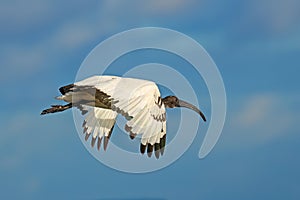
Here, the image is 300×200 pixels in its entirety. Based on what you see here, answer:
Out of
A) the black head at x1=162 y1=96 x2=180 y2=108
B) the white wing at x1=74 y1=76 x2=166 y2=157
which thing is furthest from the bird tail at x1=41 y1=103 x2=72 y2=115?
the white wing at x1=74 y1=76 x2=166 y2=157

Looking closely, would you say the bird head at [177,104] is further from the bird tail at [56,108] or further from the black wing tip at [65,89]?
the bird tail at [56,108]

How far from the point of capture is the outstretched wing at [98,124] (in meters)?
23.4

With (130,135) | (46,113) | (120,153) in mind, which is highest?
(46,113)

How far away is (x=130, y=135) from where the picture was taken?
1789 cm

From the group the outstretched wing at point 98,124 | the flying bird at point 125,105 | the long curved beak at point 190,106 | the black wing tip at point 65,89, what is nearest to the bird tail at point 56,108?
the flying bird at point 125,105

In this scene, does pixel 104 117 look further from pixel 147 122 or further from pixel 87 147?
pixel 147 122

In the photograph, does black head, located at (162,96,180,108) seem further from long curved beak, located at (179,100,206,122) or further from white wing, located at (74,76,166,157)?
white wing, located at (74,76,166,157)

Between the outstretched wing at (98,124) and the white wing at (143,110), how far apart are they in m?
3.78

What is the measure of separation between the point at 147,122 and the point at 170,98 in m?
3.86

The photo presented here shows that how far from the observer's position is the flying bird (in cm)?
1825

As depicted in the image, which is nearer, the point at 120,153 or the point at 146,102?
the point at 146,102

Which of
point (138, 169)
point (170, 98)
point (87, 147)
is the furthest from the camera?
point (87, 147)

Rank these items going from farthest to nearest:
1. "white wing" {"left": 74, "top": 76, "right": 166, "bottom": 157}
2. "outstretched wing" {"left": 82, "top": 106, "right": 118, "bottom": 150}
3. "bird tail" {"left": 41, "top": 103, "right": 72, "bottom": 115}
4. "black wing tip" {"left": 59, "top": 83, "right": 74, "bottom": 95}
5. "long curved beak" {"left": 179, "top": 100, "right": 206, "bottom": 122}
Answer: "outstretched wing" {"left": 82, "top": 106, "right": 118, "bottom": 150} < "bird tail" {"left": 41, "top": 103, "right": 72, "bottom": 115} < "long curved beak" {"left": 179, "top": 100, "right": 206, "bottom": 122} < "black wing tip" {"left": 59, "top": 83, "right": 74, "bottom": 95} < "white wing" {"left": 74, "top": 76, "right": 166, "bottom": 157}

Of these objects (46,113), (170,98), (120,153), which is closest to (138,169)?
(120,153)
